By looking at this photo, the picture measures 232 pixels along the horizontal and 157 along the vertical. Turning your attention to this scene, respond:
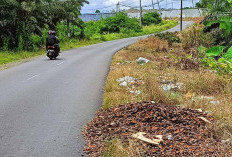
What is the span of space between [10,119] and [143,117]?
11.2ft

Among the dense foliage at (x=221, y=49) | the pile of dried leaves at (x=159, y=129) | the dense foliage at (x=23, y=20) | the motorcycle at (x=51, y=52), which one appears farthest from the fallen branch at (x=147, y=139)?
the dense foliage at (x=23, y=20)

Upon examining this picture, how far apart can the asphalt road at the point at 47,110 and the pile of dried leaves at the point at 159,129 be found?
40cm

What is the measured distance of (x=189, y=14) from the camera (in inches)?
3831

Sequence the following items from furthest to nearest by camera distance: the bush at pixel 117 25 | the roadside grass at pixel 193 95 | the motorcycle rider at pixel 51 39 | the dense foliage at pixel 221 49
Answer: the bush at pixel 117 25
the motorcycle rider at pixel 51 39
the roadside grass at pixel 193 95
the dense foliage at pixel 221 49

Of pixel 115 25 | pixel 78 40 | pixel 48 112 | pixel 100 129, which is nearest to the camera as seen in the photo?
pixel 100 129

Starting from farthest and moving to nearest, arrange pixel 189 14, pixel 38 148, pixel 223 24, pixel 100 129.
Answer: pixel 189 14
pixel 100 129
pixel 38 148
pixel 223 24

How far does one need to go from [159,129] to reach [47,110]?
381 cm

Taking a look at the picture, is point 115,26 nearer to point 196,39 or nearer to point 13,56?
point 13,56

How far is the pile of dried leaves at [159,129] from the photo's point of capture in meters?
5.37

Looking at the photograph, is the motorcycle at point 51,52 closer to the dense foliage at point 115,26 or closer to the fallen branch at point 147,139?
the fallen branch at point 147,139

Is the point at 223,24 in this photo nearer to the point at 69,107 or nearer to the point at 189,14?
the point at 69,107

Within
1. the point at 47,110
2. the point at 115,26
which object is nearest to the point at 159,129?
the point at 47,110

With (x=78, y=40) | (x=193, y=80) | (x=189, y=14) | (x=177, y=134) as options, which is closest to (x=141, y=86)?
(x=193, y=80)

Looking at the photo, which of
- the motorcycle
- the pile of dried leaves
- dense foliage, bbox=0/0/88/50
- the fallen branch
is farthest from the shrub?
the fallen branch
